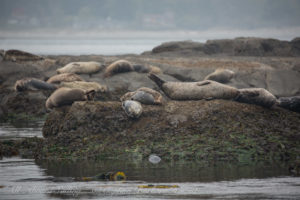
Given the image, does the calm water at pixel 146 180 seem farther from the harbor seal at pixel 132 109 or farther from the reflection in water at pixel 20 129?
the reflection in water at pixel 20 129

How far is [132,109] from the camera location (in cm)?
1058

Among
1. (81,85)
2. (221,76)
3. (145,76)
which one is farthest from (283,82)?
(81,85)

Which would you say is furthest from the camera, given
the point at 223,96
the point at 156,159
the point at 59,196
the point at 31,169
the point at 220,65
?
the point at 220,65

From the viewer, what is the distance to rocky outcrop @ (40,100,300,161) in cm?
Result: 952

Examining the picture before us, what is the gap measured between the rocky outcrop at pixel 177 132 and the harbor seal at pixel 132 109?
114mm

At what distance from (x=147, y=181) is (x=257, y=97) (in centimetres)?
467

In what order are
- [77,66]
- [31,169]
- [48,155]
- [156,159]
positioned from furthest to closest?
1. [77,66]
2. [48,155]
3. [156,159]
4. [31,169]

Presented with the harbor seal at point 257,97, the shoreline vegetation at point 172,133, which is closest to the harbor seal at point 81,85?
the shoreline vegetation at point 172,133

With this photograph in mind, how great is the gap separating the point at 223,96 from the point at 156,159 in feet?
10.7

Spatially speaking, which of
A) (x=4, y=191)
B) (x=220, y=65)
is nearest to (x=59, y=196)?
(x=4, y=191)

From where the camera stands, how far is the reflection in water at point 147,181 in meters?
6.60

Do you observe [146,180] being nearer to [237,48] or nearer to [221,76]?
[221,76]

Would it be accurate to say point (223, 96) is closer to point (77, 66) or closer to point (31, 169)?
point (31, 169)

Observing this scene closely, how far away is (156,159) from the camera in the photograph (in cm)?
925
